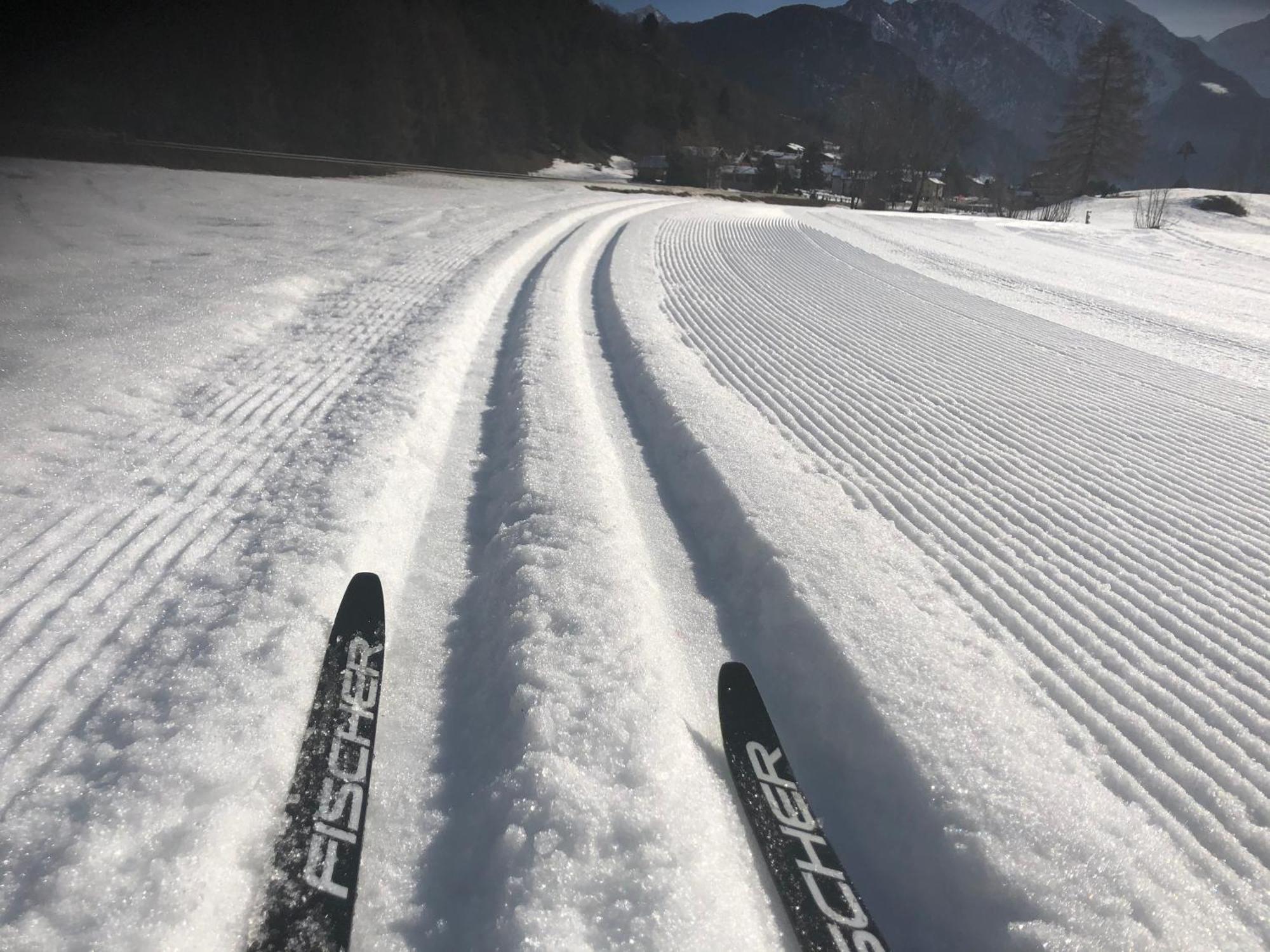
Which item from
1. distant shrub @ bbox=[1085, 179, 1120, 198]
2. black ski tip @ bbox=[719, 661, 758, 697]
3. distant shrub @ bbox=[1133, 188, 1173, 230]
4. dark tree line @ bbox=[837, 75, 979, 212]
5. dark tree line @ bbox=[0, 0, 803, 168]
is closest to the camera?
Result: black ski tip @ bbox=[719, 661, 758, 697]

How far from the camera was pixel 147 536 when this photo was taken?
2.68 m

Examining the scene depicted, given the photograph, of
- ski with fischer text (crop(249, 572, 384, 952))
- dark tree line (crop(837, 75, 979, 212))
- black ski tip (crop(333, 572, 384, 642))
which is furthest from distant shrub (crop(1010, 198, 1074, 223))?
ski with fischer text (crop(249, 572, 384, 952))

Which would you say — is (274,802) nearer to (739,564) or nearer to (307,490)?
(307,490)

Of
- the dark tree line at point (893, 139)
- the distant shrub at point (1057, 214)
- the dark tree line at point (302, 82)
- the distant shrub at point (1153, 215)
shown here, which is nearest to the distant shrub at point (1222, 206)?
the distant shrub at point (1153, 215)

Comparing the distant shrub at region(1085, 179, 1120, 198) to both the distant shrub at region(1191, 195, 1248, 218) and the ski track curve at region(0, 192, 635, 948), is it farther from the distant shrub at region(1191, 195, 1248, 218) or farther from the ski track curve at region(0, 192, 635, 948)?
the ski track curve at region(0, 192, 635, 948)

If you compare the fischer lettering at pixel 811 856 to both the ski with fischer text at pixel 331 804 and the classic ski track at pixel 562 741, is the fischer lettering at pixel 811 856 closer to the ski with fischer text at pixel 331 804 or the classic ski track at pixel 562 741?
the classic ski track at pixel 562 741

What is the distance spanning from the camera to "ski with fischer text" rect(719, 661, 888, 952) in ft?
5.41

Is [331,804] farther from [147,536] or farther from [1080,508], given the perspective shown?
[1080,508]

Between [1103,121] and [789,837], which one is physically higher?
[1103,121]

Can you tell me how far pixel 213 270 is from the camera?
679 centimetres

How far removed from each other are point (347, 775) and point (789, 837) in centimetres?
125

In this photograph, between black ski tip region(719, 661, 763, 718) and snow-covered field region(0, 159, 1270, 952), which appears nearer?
snow-covered field region(0, 159, 1270, 952)

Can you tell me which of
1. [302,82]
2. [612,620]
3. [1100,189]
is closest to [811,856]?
[612,620]

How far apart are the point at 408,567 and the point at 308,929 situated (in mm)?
1441
